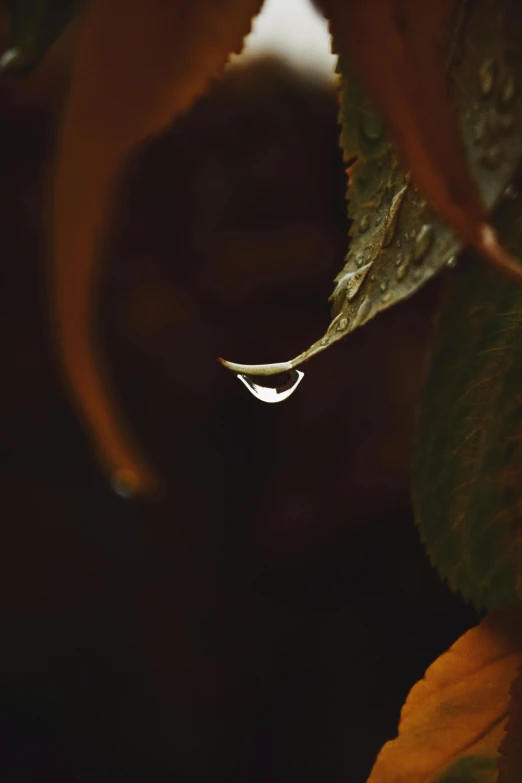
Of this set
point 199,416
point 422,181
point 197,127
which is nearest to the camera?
point 422,181

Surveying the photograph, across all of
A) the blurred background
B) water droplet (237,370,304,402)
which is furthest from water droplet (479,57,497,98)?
the blurred background

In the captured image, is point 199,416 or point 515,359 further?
point 199,416

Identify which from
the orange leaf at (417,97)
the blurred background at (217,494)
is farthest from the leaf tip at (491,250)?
the blurred background at (217,494)

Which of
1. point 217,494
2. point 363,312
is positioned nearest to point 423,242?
point 363,312

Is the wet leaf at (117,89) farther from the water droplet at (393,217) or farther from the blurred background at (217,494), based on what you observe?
the blurred background at (217,494)

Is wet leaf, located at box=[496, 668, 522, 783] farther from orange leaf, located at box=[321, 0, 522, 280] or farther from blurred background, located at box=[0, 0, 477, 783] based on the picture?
blurred background, located at box=[0, 0, 477, 783]

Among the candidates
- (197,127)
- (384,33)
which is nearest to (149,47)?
(384,33)

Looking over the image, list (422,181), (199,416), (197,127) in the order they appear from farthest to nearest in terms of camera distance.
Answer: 1. (199,416)
2. (197,127)
3. (422,181)

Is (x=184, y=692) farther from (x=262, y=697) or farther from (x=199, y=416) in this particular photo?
(x=199, y=416)
